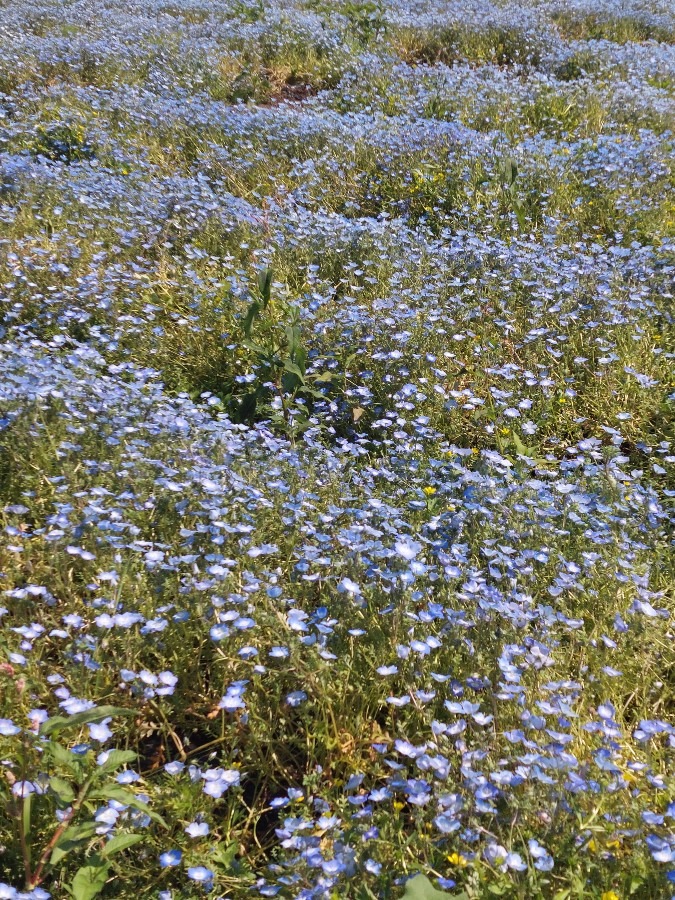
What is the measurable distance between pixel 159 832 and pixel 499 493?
169 centimetres

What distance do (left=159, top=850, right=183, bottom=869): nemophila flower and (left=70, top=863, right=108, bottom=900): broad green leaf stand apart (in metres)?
0.14

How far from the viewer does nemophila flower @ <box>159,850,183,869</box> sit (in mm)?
1711

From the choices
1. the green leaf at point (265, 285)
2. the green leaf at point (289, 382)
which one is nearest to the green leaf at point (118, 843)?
the green leaf at point (289, 382)

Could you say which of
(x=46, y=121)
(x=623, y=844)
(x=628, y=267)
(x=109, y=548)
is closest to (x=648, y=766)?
(x=623, y=844)

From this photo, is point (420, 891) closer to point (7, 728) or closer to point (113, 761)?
point (113, 761)

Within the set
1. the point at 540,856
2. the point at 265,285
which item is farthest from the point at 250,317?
the point at 540,856

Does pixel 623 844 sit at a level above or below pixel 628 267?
below

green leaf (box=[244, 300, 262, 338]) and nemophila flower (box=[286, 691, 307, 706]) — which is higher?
green leaf (box=[244, 300, 262, 338])

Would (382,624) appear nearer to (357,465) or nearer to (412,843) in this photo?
(412,843)

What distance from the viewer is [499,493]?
2.88 meters

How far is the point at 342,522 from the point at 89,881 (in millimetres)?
1551

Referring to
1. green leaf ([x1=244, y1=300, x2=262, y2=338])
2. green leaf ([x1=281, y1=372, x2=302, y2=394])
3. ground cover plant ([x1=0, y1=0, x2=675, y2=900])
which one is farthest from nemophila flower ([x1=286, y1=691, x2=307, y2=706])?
green leaf ([x1=244, y1=300, x2=262, y2=338])

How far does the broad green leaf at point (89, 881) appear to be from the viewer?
5.12 feet

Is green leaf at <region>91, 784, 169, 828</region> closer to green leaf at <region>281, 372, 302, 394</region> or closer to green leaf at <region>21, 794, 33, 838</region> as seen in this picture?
green leaf at <region>21, 794, 33, 838</region>
